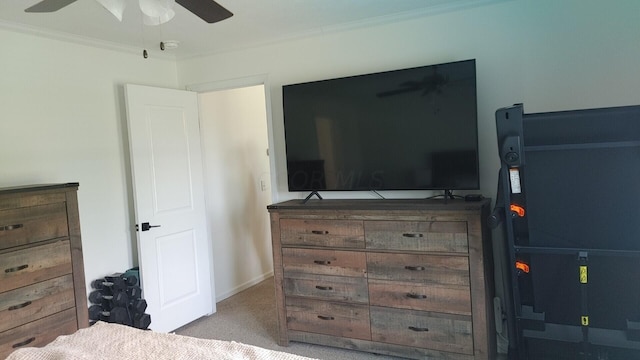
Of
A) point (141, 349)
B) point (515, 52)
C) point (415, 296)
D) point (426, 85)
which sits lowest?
point (415, 296)

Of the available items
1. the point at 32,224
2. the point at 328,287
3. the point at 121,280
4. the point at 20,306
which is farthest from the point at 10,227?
the point at 328,287

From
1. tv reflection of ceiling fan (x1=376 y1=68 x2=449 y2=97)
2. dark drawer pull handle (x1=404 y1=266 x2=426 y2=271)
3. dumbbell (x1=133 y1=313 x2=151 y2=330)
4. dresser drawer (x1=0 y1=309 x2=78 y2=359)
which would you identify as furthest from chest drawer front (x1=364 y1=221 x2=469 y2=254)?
dresser drawer (x1=0 y1=309 x2=78 y2=359)

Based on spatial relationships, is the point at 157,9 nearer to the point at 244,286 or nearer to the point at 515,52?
the point at 515,52

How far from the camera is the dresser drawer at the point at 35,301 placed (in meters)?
2.38

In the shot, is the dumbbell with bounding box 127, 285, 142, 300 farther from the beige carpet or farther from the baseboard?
the baseboard

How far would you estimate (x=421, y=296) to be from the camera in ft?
9.12

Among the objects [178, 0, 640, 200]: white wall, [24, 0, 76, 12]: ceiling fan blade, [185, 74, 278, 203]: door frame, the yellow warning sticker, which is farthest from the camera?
[185, 74, 278, 203]: door frame

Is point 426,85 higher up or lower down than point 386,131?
higher up

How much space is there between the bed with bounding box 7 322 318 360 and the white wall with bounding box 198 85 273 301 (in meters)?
2.53

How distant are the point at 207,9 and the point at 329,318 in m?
2.18

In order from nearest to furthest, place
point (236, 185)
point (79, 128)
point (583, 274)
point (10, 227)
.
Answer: point (583, 274)
point (10, 227)
point (79, 128)
point (236, 185)

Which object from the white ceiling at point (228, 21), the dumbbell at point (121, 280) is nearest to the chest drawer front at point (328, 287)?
the dumbbell at point (121, 280)

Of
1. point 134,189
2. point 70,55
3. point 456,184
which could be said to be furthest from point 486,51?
point 70,55

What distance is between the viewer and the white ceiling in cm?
273
